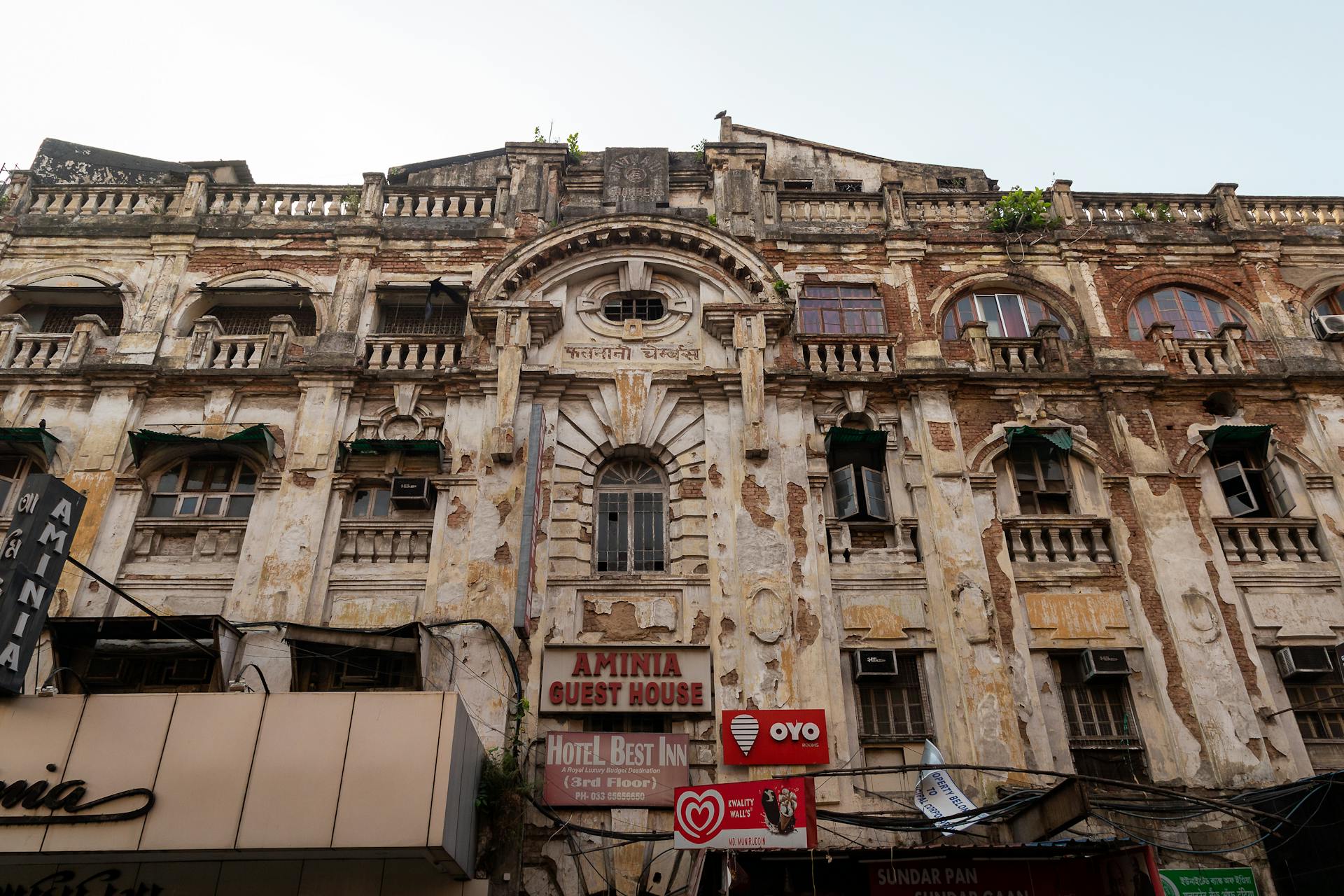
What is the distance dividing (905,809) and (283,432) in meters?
10.7

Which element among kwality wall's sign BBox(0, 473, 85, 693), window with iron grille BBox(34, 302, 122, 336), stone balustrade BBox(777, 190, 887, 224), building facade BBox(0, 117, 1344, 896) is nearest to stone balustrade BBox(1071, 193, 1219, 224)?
building facade BBox(0, 117, 1344, 896)

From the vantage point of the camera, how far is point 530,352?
52.4 feet

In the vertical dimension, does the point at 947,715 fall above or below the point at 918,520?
below

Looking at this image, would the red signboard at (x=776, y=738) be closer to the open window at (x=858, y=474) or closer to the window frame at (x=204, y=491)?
the open window at (x=858, y=474)

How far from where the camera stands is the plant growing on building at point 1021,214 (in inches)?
691

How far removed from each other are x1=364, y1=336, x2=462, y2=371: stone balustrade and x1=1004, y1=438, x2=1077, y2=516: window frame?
9124 millimetres

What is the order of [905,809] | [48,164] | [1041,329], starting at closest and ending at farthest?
1. [905,809]
2. [1041,329]
3. [48,164]

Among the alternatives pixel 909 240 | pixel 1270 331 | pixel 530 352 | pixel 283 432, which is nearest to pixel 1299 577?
pixel 1270 331

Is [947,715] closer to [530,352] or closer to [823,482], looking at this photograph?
[823,482]

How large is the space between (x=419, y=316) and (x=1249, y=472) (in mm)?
14104

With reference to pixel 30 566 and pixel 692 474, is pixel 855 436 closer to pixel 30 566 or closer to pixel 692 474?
pixel 692 474

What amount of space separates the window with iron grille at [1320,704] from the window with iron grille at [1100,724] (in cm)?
223

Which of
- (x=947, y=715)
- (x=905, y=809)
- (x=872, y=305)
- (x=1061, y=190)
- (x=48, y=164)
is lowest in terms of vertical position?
(x=905, y=809)

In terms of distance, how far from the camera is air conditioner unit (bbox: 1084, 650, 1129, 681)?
13.1 metres
